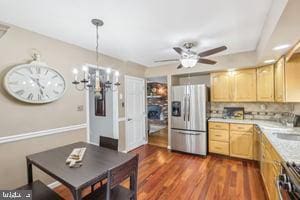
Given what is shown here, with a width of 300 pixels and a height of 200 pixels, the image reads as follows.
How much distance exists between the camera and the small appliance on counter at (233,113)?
3891 millimetres

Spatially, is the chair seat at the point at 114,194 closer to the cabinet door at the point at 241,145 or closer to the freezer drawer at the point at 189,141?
the freezer drawer at the point at 189,141

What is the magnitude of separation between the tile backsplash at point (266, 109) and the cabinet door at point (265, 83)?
408 millimetres

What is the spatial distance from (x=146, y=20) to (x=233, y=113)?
126 inches

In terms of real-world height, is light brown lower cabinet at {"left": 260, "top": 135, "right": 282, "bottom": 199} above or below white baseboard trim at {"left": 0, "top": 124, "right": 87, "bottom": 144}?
below

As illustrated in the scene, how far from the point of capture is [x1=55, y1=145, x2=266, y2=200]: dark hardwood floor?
2.32m

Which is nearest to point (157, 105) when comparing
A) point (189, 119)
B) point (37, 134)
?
point (189, 119)

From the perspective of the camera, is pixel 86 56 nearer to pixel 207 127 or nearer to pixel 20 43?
pixel 20 43

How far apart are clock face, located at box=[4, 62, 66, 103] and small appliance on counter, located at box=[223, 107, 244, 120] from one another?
376 centimetres

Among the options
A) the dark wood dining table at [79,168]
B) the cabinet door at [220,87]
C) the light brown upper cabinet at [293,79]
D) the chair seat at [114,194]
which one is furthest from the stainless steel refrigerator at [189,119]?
the chair seat at [114,194]

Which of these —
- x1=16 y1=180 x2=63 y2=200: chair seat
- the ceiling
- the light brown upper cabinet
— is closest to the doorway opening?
the ceiling

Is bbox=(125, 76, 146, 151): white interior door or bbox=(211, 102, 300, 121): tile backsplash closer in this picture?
bbox=(211, 102, 300, 121): tile backsplash

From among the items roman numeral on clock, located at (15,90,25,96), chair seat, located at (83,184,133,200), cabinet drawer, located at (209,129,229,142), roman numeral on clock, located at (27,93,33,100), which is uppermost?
roman numeral on clock, located at (15,90,25,96)

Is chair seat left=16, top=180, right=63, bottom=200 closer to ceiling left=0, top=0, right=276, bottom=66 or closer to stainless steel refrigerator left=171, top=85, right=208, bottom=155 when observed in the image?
ceiling left=0, top=0, right=276, bottom=66

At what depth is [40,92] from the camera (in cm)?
236
